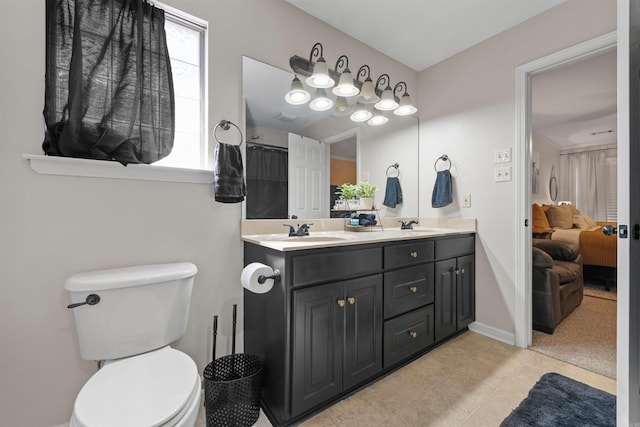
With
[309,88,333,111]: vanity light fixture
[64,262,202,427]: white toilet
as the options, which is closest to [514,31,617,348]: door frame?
[309,88,333,111]: vanity light fixture

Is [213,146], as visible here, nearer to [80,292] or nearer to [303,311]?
[80,292]

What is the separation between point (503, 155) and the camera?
2182 mm

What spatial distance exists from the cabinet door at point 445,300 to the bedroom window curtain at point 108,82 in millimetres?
1944

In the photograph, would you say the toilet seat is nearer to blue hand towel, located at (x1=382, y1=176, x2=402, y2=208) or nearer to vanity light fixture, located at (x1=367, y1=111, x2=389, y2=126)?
blue hand towel, located at (x1=382, y1=176, x2=402, y2=208)

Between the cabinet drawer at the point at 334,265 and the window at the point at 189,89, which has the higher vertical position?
the window at the point at 189,89

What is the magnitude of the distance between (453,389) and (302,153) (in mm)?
1758

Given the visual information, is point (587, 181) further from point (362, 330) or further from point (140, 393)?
point (140, 393)

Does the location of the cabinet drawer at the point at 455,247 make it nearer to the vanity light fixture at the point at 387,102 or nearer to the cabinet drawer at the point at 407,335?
the cabinet drawer at the point at 407,335

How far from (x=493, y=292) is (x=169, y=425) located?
2.35 metres

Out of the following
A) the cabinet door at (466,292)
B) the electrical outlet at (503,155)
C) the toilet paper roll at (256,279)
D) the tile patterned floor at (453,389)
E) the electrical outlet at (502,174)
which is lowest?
the tile patterned floor at (453,389)

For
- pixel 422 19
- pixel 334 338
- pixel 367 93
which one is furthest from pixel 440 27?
pixel 334 338

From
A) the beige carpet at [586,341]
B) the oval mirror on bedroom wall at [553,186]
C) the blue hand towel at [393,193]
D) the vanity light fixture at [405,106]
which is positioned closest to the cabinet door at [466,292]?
the beige carpet at [586,341]

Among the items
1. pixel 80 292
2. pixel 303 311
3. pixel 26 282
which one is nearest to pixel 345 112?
pixel 303 311

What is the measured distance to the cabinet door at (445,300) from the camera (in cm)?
200
